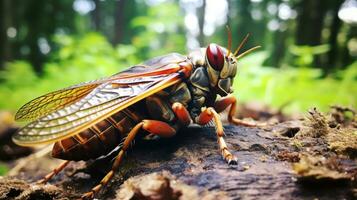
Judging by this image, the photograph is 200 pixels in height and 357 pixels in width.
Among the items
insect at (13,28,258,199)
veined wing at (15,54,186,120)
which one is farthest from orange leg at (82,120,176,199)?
veined wing at (15,54,186,120)

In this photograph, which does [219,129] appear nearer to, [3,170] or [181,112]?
[181,112]

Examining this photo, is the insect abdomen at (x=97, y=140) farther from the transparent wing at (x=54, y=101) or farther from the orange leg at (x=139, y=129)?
the transparent wing at (x=54, y=101)

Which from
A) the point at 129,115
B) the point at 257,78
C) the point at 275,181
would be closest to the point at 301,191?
the point at 275,181

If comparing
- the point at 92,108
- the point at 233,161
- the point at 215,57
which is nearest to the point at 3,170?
the point at 92,108

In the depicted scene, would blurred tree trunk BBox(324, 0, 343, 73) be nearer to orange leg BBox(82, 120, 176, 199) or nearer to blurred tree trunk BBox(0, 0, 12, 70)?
blurred tree trunk BBox(0, 0, 12, 70)

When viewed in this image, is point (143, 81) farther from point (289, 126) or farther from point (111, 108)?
→ point (289, 126)

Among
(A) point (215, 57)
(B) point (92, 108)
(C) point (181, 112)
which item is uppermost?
(A) point (215, 57)

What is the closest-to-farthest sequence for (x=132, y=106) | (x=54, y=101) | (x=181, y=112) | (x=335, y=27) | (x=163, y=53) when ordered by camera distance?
(x=181, y=112) < (x=132, y=106) < (x=54, y=101) < (x=163, y=53) < (x=335, y=27)
